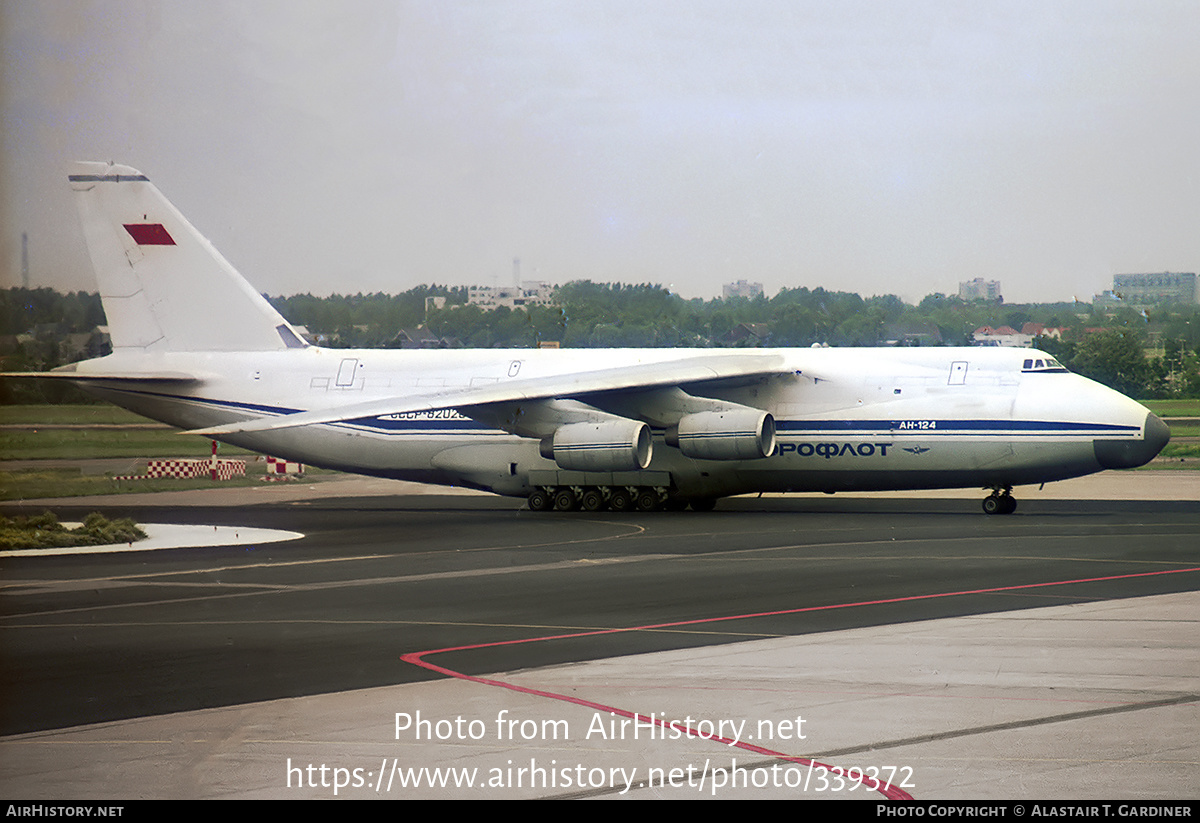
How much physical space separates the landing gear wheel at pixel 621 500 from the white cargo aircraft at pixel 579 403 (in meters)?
0.03

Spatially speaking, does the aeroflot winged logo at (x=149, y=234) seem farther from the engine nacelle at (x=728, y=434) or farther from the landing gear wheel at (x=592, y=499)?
the engine nacelle at (x=728, y=434)

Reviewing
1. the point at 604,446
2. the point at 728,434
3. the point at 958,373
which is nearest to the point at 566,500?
the point at 604,446

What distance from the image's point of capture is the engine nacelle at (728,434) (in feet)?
79.7

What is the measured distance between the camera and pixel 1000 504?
2475cm

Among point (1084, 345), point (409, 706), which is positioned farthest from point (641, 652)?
point (1084, 345)

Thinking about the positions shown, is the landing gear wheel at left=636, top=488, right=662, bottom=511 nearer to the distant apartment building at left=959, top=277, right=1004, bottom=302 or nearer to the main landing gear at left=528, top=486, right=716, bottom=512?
the main landing gear at left=528, top=486, right=716, bottom=512

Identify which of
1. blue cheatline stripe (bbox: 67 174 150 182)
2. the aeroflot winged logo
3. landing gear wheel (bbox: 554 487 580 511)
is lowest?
landing gear wheel (bbox: 554 487 580 511)

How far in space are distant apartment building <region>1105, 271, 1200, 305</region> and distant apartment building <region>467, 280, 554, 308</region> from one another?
12252mm

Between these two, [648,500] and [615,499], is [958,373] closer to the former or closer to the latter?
[648,500]

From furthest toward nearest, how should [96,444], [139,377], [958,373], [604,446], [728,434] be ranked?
[139,377] < [96,444] < [958,373] < [604,446] < [728,434]

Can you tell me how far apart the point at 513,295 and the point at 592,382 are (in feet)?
15.4

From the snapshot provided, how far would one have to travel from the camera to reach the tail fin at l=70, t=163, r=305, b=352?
2773cm

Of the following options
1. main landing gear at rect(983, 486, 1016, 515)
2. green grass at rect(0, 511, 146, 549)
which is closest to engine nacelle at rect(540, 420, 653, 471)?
main landing gear at rect(983, 486, 1016, 515)
